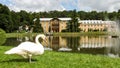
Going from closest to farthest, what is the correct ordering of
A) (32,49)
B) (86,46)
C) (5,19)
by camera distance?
(32,49) < (86,46) < (5,19)

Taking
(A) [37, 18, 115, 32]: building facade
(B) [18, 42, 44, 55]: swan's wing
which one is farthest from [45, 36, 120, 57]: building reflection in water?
(A) [37, 18, 115, 32]: building facade

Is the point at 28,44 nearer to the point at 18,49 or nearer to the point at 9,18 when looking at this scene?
the point at 18,49

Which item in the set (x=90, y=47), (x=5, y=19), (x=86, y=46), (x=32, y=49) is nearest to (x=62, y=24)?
(x=5, y=19)

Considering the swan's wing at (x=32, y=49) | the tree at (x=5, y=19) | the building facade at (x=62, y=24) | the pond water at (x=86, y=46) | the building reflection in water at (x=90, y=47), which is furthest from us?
the building facade at (x=62, y=24)

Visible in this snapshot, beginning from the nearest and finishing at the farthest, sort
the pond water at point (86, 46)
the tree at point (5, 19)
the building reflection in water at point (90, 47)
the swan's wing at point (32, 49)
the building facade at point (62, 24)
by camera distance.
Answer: the swan's wing at point (32, 49) → the pond water at point (86, 46) → the building reflection in water at point (90, 47) → the tree at point (5, 19) → the building facade at point (62, 24)

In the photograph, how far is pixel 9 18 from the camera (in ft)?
404

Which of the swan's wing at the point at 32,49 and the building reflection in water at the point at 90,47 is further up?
the swan's wing at the point at 32,49

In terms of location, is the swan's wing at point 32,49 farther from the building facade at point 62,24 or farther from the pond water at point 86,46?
the building facade at point 62,24

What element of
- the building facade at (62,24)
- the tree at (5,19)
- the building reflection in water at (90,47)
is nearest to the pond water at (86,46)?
the building reflection in water at (90,47)

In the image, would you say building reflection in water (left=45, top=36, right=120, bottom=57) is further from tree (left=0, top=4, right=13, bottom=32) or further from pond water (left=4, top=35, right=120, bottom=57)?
tree (left=0, top=4, right=13, bottom=32)

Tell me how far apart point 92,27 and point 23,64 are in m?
168

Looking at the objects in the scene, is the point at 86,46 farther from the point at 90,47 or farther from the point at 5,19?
the point at 5,19

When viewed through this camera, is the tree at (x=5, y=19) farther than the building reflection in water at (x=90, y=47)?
Yes

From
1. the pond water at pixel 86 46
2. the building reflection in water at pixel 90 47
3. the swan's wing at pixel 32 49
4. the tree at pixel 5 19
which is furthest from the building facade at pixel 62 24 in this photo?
the swan's wing at pixel 32 49
